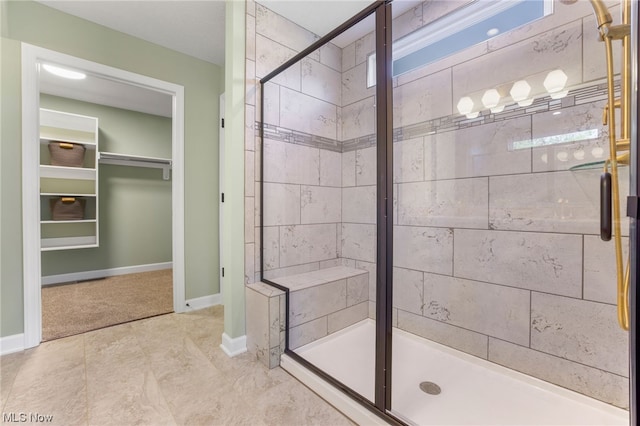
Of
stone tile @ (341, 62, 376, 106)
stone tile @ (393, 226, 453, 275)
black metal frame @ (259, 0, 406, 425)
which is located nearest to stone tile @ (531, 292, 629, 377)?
stone tile @ (393, 226, 453, 275)

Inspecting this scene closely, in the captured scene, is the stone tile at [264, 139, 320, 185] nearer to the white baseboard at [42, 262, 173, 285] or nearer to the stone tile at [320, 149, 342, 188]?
the stone tile at [320, 149, 342, 188]

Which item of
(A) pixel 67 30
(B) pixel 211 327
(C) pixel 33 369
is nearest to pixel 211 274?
Result: (B) pixel 211 327

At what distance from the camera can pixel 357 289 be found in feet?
7.17

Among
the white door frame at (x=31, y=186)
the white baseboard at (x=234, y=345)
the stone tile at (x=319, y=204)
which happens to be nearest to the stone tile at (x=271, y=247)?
the stone tile at (x=319, y=204)

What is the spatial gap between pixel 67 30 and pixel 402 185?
2.83 metres

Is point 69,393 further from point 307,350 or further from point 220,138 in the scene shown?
point 220,138

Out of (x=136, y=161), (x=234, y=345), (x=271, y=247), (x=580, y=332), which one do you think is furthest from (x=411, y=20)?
(x=136, y=161)

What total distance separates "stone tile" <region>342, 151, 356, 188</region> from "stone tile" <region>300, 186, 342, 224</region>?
0.35ft

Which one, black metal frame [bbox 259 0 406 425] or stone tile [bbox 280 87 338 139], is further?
stone tile [bbox 280 87 338 139]

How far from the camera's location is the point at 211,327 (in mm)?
2334

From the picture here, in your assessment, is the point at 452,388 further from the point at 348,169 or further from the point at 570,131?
the point at 348,169

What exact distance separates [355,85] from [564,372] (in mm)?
2371

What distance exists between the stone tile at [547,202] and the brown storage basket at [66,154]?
4.49 m

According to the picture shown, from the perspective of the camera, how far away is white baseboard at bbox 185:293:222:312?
270 cm
